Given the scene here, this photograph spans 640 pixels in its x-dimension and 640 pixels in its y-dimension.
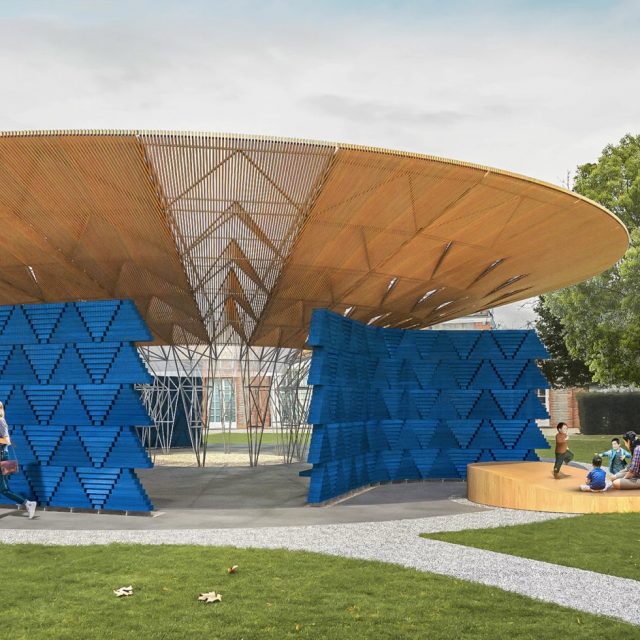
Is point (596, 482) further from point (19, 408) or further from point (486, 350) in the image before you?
point (19, 408)

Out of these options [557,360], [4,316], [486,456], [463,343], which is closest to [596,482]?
[486,456]

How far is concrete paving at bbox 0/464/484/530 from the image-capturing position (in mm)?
15117

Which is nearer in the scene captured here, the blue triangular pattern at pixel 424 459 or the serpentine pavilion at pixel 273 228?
the serpentine pavilion at pixel 273 228

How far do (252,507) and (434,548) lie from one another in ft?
22.5

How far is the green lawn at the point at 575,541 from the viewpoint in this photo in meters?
11.0

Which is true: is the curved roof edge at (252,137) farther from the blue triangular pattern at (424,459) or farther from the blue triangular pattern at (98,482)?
the blue triangular pattern at (424,459)

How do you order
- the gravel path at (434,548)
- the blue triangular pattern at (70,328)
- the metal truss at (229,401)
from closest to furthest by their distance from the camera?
the gravel path at (434,548), the blue triangular pattern at (70,328), the metal truss at (229,401)

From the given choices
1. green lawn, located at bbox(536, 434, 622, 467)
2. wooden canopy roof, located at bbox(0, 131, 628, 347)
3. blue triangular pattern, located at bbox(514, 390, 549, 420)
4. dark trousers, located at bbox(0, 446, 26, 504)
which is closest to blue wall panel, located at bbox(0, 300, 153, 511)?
dark trousers, located at bbox(0, 446, 26, 504)

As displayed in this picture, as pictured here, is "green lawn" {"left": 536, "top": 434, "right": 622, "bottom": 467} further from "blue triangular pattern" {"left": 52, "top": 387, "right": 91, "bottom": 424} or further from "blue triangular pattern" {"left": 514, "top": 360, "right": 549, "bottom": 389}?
"blue triangular pattern" {"left": 52, "top": 387, "right": 91, "bottom": 424}

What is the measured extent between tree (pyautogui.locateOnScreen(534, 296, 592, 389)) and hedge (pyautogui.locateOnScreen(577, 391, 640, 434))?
9.64 ft

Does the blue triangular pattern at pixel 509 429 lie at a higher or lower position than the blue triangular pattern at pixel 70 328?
lower

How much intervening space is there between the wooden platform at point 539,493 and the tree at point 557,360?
1600 inches

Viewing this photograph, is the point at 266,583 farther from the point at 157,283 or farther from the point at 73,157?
the point at 157,283

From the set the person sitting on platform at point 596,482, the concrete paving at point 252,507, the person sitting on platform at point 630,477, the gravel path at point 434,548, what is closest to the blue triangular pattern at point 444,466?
the concrete paving at point 252,507
